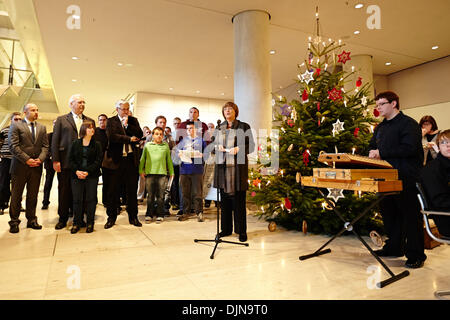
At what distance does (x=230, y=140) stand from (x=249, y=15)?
12.4 feet

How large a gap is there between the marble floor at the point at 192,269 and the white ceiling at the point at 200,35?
4671mm

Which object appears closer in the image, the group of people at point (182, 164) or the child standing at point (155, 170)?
the group of people at point (182, 164)

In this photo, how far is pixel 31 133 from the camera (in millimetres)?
3891

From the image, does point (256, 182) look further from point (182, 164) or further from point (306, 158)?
point (182, 164)

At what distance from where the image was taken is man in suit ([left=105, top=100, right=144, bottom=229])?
405 cm

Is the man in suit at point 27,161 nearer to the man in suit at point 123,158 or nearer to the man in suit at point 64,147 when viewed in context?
the man in suit at point 64,147

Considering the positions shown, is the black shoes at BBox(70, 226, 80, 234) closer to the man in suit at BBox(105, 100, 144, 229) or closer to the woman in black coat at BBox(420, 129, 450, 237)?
the man in suit at BBox(105, 100, 144, 229)

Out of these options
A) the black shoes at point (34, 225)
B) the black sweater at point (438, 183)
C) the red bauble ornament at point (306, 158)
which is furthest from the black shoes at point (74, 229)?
the black sweater at point (438, 183)

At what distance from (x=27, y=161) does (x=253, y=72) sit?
4112 millimetres

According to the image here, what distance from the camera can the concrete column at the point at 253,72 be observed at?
222 inches

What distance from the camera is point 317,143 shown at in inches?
143

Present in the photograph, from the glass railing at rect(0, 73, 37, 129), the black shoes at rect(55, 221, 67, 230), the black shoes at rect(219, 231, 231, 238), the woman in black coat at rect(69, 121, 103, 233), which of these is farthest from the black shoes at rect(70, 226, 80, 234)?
the glass railing at rect(0, 73, 37, 129)
